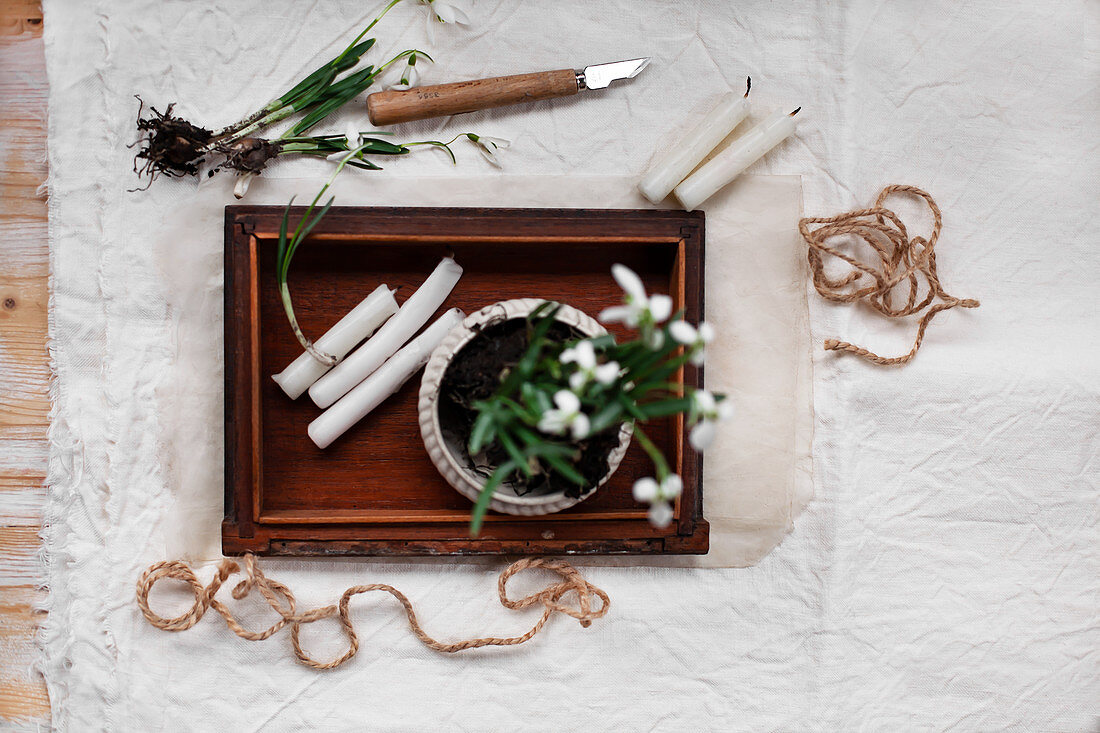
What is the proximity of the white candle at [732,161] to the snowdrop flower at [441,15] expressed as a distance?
318 mm

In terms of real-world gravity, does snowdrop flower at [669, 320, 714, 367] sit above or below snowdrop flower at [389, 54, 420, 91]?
below

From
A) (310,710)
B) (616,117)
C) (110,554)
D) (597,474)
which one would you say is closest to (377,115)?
(616,117)

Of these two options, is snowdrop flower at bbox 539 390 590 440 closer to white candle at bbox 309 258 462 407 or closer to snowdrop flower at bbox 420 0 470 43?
white candle at bbox 309 258 462 407

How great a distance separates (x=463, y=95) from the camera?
829 millimetres

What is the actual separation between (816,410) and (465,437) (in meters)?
0.43

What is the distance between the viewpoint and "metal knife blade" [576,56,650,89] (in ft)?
2.75

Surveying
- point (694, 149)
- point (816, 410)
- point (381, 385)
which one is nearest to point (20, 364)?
point (381, 385)

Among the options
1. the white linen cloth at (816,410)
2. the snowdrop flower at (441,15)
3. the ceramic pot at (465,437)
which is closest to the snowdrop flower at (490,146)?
the white linen cloth at (816,410)

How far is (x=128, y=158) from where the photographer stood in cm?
84

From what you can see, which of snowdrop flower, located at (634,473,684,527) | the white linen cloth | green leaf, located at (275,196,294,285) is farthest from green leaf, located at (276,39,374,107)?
snowdrop flower, located at (634,473,684,527)

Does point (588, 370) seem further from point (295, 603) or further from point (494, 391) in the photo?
point (295, 603)

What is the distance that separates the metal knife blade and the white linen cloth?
0.08 feet

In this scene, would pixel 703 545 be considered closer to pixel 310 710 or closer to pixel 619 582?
pixel 619 582

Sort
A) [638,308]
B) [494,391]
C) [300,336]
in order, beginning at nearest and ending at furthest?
[638,308]
[494,391]
[300,336]
